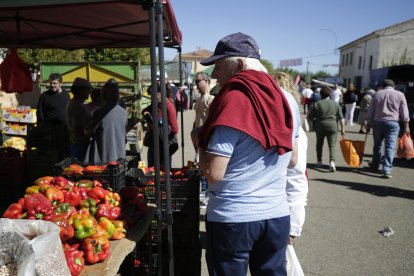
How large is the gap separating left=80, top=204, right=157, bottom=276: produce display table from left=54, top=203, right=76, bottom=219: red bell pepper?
352 millimetres

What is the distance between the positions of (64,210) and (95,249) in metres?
0.44

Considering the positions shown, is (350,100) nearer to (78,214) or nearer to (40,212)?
(78,214)

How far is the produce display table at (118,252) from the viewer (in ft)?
7.61

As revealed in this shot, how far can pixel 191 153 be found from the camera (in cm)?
1086

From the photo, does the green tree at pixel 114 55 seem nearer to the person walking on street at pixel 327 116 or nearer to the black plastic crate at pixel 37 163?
the person walking on street at pixel 327 116

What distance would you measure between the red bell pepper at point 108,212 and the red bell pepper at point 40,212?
1.27ft

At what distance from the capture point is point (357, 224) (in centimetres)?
559

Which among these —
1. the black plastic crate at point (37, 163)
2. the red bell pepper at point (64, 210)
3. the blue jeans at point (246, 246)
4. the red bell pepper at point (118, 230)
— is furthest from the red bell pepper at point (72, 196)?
the black plastic crate at point (37, 163)

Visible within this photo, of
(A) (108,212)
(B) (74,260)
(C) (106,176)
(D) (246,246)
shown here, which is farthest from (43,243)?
(C) (106,176)

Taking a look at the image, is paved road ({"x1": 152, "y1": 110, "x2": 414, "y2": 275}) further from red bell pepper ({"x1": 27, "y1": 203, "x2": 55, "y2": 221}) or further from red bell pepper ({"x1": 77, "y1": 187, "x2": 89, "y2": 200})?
red bell pepper ({"x1": 27, "y1": 203, "x2": 55, "y2": 221})

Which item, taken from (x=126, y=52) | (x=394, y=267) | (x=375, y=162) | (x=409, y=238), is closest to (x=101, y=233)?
(x=394, y=267)

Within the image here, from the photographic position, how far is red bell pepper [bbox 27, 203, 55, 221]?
247cm

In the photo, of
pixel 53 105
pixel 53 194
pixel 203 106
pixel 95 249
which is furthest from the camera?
pixel 53 105

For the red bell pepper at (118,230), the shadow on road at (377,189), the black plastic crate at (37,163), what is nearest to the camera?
the red bell pepper at (118,230)
